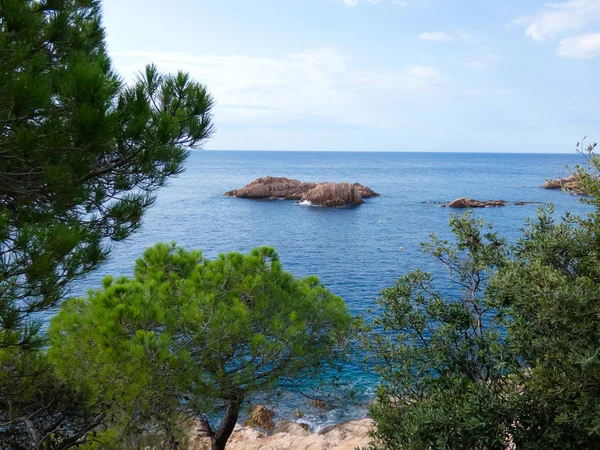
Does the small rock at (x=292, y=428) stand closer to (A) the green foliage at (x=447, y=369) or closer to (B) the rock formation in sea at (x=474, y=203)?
(A) the green foliage at (x=447, y=369)

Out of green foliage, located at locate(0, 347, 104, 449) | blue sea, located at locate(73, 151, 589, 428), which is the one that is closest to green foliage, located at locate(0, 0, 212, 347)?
green foliage, located at locate(0, 347, 104, 449)

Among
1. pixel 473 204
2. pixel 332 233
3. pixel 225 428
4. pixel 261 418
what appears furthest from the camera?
pixel 473 204

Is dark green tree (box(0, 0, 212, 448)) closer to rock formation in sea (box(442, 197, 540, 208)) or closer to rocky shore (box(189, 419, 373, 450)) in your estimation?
rocky shore (box(189, 419, 373, 450))

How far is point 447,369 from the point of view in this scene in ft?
24.6

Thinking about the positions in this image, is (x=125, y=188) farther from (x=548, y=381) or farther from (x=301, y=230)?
(x=301, y=230)

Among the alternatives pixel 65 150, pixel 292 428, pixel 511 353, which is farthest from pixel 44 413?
pixel 511 353

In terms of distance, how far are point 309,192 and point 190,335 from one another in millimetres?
59646

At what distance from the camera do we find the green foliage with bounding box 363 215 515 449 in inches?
239

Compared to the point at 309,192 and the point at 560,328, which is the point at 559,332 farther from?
the point at 309,192

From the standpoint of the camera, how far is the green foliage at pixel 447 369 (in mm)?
6059

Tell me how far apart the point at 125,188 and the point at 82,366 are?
3.67 m

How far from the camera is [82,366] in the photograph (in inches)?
358

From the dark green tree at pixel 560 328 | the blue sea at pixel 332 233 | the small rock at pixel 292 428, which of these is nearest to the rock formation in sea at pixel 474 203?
the blue sea at pixel 332 233

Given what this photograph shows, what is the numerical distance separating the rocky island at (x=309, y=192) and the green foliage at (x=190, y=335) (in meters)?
55.1
